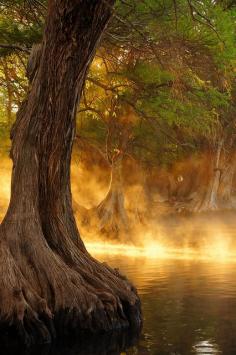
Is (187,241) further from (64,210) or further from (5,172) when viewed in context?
(64,210)

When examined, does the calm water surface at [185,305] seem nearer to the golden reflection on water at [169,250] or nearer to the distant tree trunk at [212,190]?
the golden reflection on water at [169,250]

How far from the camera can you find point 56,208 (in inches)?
459

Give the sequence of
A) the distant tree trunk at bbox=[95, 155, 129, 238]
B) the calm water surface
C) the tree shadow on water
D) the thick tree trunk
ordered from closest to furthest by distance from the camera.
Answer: the tree shadow on water
the calm water surface
the thick tree trunk
the distant tree trunk at bbox=[95, 155, 129, 238]

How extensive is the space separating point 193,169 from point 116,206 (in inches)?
824

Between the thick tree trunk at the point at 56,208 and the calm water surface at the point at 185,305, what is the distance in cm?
83

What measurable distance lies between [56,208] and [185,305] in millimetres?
3853

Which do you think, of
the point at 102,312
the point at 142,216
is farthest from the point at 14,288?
the point at 142,216

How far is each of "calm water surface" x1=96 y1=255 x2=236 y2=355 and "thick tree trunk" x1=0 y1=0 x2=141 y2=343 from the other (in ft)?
2.73

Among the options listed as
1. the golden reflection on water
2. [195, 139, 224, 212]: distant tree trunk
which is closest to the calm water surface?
the golden reflection on water

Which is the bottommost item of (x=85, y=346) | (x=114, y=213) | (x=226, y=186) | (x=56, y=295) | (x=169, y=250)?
(x=85, y=346)

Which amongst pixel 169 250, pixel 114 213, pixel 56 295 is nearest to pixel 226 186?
pixel 114 213

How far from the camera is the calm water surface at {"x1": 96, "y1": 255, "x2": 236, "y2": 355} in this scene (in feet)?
34.7

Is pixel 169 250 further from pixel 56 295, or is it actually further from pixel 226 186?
pixel 226 186

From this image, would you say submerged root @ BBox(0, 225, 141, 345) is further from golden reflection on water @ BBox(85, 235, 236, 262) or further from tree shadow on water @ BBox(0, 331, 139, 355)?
golden reflection on water @ BBox(85, 235, 236, 262)
